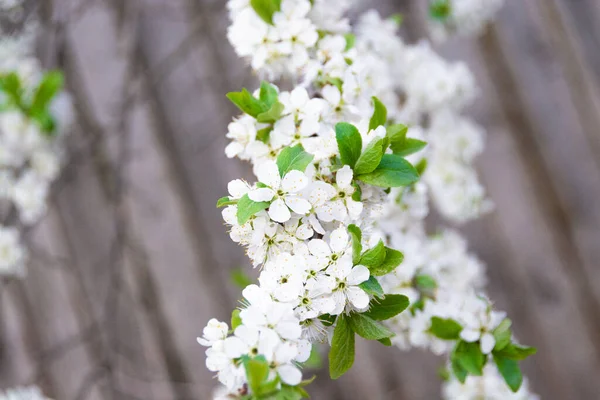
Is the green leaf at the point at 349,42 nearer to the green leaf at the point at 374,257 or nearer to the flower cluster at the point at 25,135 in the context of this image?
the green leaf at the point at 374,257

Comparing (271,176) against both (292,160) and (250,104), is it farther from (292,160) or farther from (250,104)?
(250,104)

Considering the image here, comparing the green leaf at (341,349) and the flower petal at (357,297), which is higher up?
the flower petal at (357,297)

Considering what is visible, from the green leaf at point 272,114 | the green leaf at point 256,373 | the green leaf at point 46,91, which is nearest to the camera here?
the green leaf at point 256,373

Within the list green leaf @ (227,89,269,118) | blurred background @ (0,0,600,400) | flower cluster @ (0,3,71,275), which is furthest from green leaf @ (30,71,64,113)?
green leaf @ (227,89,269,118)

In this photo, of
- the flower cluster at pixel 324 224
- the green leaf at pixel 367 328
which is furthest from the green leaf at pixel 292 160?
the green leaf at pixel 367 328

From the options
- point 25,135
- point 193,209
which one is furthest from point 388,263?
point 25,135

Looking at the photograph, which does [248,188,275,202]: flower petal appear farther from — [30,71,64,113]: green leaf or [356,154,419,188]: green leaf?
[30,71,64,113]: green leaf
